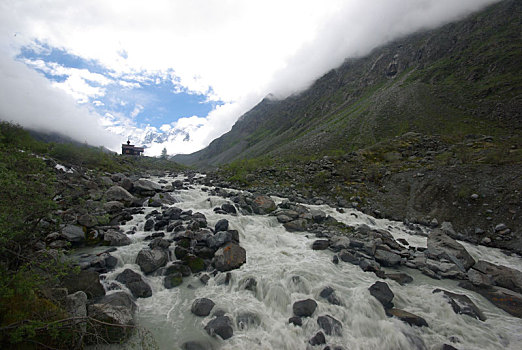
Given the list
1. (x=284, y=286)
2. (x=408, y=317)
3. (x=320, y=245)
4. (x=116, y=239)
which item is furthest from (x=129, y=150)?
(x=408, y=317)

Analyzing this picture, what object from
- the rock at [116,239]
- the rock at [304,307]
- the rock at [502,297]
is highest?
the rock at [116,239]

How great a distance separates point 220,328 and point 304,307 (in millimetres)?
3278

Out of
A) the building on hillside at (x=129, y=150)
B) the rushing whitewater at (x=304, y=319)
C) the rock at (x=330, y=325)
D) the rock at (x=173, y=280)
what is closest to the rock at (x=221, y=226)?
the rushing whitewater at (x=304, y=319)

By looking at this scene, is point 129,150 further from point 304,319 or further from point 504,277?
point 504,277

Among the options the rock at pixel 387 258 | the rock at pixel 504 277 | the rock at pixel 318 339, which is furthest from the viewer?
the rock at pixel 387 258

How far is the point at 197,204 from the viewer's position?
19.7m

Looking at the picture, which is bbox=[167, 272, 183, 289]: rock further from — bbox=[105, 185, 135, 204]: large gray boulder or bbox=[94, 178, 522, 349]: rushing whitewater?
bbox=[105, 185, 135, 204]: large gray boulder

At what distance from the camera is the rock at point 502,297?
29.2 feet

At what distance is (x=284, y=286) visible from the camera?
960cm

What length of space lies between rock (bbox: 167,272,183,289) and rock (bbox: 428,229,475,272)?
1482 centimetres

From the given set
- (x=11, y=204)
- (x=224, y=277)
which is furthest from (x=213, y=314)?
(x=11, y=204)

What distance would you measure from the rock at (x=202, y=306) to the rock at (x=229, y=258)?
225 centimetres

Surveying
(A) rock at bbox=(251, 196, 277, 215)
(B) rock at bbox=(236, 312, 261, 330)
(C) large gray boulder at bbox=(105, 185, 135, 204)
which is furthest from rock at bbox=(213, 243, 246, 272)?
(C) large gray boulder at bbox=(105, 185, 135, 204)

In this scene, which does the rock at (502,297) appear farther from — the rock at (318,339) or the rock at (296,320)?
the rock at (296,320)
